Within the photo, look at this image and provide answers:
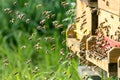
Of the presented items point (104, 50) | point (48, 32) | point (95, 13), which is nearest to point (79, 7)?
point (95, 13)

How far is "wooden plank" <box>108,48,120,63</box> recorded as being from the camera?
13.4 feet

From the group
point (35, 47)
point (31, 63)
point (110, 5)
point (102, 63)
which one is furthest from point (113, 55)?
point (31, 63)

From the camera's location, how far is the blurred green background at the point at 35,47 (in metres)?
6.09

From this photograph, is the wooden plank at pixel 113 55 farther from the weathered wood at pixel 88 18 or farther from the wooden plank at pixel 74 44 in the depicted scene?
the wooden plank at pixel 74 44

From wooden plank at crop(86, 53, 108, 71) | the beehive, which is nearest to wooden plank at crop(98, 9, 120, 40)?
the beehive

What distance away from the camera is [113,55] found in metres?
4.09

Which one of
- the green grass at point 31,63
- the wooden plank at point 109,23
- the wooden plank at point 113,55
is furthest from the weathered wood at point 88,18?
the wooden plank at point 113,55

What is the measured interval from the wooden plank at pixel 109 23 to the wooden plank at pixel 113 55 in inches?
10.6

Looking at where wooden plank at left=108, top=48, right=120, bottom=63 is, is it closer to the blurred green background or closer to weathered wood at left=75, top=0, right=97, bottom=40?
weathered wood at left=75, top=0, right=97, bottom=40

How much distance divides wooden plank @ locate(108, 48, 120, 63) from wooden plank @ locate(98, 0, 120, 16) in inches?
12.4

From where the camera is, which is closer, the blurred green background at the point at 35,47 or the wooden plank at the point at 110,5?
the wooden plank at the point at 110,5

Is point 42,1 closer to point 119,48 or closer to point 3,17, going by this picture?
point 3,17

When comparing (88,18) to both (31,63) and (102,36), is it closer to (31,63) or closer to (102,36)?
(102,36)

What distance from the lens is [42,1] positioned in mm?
9289
